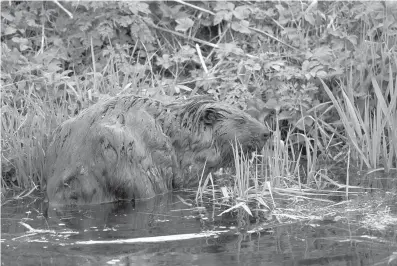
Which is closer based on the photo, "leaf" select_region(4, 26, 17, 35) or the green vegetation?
the green vegetation

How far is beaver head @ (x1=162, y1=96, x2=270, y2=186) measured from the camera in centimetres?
584

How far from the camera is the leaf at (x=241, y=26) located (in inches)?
306

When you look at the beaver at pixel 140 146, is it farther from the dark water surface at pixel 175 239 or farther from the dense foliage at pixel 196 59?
the dense foliage at pixel 196 59

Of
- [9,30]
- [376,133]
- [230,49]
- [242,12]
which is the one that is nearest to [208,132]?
[376,133]

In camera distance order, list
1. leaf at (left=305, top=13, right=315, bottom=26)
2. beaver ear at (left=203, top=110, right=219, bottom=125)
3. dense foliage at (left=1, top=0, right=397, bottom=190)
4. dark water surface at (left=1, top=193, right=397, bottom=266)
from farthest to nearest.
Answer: leaf at (left=305, top=13, right=315, bottom=26)
dense foliage at (left=1, top=0, right=397, bottom=190)
beaver ear at (left=203, top=110, right=219, bottom=125)
dark water surface at (left=1, top=193, right=397, bottom=266)

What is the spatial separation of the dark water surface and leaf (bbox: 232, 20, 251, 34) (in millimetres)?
2990

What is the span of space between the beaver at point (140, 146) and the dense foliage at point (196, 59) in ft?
1.82

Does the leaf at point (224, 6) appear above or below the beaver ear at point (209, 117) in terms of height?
above

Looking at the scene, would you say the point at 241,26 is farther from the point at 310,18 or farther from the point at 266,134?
the point at 266,134

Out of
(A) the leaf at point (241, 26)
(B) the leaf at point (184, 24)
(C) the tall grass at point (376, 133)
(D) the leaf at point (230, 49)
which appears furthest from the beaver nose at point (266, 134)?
(B) the leaf at point (184, 24)

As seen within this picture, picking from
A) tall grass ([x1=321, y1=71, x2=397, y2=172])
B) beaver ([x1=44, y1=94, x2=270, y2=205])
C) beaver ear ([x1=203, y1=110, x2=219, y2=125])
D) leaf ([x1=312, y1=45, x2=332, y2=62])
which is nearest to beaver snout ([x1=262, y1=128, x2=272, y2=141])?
beaver ([x1=44, y1=94, x2=270, y2=205])

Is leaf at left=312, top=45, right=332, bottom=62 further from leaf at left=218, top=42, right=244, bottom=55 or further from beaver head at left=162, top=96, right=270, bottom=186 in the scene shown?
beaver head at left=162, top=96, right=270, bottom=186

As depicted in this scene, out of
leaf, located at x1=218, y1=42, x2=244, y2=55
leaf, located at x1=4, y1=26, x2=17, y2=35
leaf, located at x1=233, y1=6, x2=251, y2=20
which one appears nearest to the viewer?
leaf, located at x1=218, y1=42, x2=244, y2=55

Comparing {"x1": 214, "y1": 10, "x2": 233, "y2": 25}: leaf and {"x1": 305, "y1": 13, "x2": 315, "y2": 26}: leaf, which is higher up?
{"x1": 214, "y1": 10, "x2": 233, "y2": 25}: leaf
